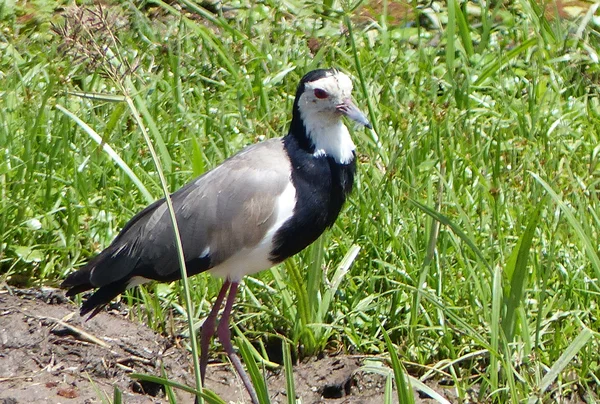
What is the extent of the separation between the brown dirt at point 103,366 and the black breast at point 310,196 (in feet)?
1.64

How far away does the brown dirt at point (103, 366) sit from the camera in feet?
12.2

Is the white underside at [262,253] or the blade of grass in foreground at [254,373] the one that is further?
the white underside at [262,253]

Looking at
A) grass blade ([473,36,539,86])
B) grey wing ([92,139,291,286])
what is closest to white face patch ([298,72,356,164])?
grey wing ([92,139,291,286])

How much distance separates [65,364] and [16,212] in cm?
76

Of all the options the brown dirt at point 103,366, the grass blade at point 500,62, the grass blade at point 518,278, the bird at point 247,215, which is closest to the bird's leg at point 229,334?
the bird at point 247,215

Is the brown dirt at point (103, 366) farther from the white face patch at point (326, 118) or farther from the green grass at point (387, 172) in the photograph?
the white face patch at point (326, 118)

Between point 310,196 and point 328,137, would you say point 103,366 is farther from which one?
point 328,137

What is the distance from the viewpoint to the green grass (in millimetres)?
3756

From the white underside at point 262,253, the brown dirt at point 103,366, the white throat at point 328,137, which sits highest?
the white throat at point 328,137

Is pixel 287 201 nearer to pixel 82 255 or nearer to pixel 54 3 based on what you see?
pixel 82 255

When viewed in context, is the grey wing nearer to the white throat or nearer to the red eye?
the white throat

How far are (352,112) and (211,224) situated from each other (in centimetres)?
64

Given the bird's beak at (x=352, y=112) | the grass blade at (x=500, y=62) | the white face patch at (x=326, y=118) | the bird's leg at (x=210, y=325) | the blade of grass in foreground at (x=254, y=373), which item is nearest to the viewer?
the blade of grass in foreground at (x=254, y=373)

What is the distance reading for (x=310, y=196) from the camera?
3.75m
